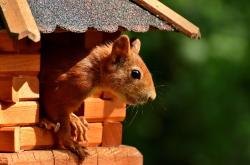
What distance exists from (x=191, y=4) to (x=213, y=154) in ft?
4.63

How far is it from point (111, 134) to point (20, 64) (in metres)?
0.80

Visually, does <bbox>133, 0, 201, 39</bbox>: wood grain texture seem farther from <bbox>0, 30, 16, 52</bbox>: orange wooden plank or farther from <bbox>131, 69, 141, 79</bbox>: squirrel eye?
<bbox>0, 30, 16, 52</bbox>: orange wooden plank

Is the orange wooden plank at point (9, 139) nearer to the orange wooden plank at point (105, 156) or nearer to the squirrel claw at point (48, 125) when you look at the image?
the squirrel claw at point (48, 125)

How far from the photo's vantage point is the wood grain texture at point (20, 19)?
513 centimetres

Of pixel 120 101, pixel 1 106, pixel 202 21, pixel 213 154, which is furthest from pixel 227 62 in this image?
pixel 1 106

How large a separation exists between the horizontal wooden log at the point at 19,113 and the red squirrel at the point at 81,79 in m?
0.12

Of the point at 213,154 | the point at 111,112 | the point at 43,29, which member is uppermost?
the point at 43,29

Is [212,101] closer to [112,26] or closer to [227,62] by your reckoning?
[227,62]

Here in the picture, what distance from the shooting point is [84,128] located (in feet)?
19.4

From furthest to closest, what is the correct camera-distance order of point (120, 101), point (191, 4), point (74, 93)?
point (191, 4)
point (120, 101)
point (74, 93)

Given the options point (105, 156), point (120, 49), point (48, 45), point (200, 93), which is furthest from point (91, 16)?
point (200, 93)

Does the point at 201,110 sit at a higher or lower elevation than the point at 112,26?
lower

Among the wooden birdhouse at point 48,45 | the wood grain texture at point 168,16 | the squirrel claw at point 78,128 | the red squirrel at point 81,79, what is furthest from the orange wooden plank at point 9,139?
the wood grain texture at point 168,16

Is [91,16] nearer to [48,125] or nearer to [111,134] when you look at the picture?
[48,125]
